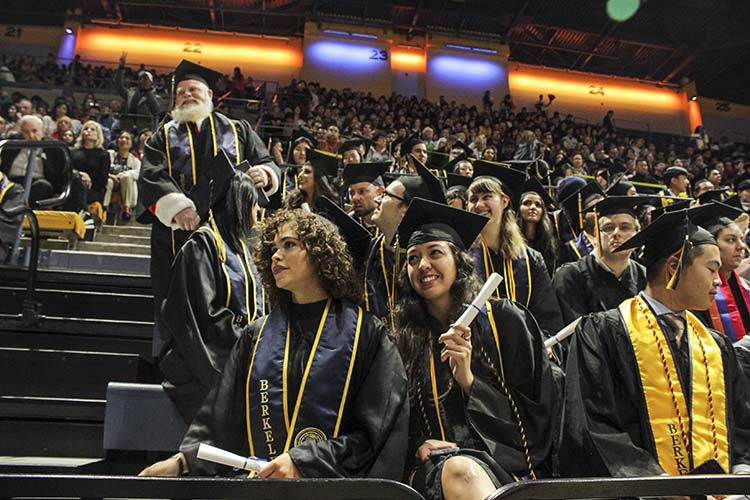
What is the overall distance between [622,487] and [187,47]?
909 inches

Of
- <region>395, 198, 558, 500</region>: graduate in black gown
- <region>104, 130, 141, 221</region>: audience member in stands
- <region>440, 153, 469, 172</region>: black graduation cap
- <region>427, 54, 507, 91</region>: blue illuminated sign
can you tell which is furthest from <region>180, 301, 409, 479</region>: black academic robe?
<region>427, 54, 507, 91</region>: blue illuminated sign

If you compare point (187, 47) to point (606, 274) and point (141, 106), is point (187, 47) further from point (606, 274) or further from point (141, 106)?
point (606, 274)

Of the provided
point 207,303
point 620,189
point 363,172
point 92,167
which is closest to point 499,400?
point 207,303

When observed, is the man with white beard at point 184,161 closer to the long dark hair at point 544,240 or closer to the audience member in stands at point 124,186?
the long dark hair at point 544,240

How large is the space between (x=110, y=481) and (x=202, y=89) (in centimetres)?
359

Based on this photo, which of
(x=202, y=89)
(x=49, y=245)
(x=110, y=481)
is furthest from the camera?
(x=49, y=245)

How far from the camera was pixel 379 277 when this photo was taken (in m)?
3.68

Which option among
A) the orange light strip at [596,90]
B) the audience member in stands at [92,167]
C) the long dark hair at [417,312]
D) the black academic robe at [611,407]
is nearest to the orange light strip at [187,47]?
the orange light strip at [596,90]

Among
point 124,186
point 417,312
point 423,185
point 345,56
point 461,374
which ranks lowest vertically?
point 461,374

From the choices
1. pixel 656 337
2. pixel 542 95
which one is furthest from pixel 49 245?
pixel 542 95

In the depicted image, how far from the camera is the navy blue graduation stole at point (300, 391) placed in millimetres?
2248

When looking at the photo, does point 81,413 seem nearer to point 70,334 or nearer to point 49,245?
point 70,334

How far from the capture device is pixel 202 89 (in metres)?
4.39

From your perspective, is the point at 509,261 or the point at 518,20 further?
the point at 518,20
